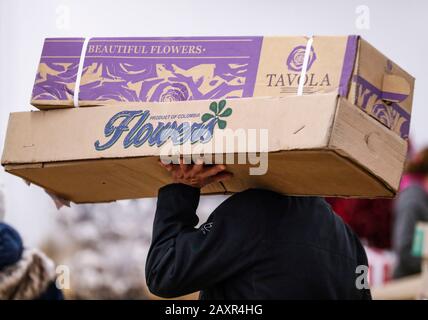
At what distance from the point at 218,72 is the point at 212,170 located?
265mm

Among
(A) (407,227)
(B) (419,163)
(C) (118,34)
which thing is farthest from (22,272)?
(B) (419,163)

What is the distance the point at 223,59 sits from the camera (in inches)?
88.9

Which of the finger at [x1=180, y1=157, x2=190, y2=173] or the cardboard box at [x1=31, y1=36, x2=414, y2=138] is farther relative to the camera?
the finger at [x1=180, y1=157, x2=190, y2=173]

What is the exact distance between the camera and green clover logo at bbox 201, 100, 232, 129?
2146 millimetres

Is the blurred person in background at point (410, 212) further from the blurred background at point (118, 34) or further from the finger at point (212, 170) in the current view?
the finger at point (212, 170)

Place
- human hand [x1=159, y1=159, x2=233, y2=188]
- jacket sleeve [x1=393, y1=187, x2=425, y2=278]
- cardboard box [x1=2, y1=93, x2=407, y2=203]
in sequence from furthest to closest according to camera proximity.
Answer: jacket sleeve [x1=393, y1=187, x2=425, y2=278], human hand [x1=159, y1=159, x2=233, y2=188], cardboard box [x1=2, y1=93, x2=407, y2=203]

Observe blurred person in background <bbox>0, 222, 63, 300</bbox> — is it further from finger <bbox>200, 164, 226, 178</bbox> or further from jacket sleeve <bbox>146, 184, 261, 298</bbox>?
finger <bbox>200, 164, 226, 178</bbox>

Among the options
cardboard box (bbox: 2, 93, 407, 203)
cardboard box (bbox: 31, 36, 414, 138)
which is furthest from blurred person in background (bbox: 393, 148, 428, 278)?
cardboard box (bbox: 31, 36, 414, 138)

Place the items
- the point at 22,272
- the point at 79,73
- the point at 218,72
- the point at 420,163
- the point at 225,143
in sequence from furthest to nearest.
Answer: the point at 420,163
the point at 22,272
the point at 79,73
the point at 218,72
the point at 225,143

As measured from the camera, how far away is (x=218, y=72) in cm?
225

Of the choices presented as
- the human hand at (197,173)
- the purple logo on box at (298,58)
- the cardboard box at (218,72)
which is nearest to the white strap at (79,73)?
the cardboard box at (218,72)

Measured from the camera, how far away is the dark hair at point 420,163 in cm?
544

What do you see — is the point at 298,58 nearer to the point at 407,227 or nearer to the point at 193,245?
the point at 193,245

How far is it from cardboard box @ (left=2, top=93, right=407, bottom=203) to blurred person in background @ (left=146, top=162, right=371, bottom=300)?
0.08 metres
